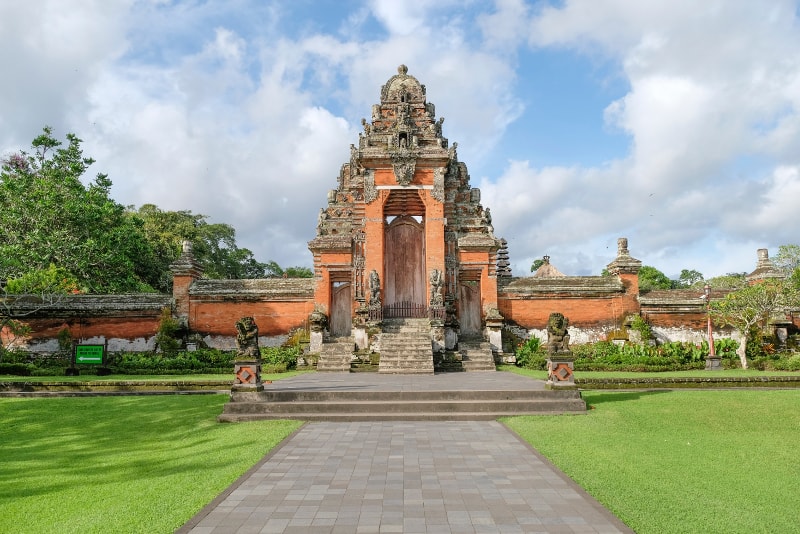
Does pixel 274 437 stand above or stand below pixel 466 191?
below

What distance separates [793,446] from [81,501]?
8.73m

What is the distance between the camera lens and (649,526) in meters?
4.42

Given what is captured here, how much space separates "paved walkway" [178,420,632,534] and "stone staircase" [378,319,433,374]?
25.1ft

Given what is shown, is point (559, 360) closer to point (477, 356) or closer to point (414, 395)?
point (414, 395)

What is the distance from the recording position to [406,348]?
1630cm

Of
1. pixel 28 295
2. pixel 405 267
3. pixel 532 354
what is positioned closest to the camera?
pixel 532 354

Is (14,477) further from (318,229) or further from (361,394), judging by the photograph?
(318,229)

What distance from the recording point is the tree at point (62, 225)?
18.5m

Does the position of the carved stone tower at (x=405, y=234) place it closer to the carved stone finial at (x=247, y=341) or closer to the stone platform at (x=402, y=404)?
the carved stone finial at (x=247, y=341)

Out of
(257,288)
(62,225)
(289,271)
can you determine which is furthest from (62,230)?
(289,271)

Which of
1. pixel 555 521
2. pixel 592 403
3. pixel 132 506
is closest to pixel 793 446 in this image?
pixel 592 403

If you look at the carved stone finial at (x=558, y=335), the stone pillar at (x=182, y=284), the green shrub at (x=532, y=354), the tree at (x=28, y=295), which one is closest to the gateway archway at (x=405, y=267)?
the green shrub at (x=532, y=354)

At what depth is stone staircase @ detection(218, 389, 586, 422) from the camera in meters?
9.59

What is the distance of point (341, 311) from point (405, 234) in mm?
3864
